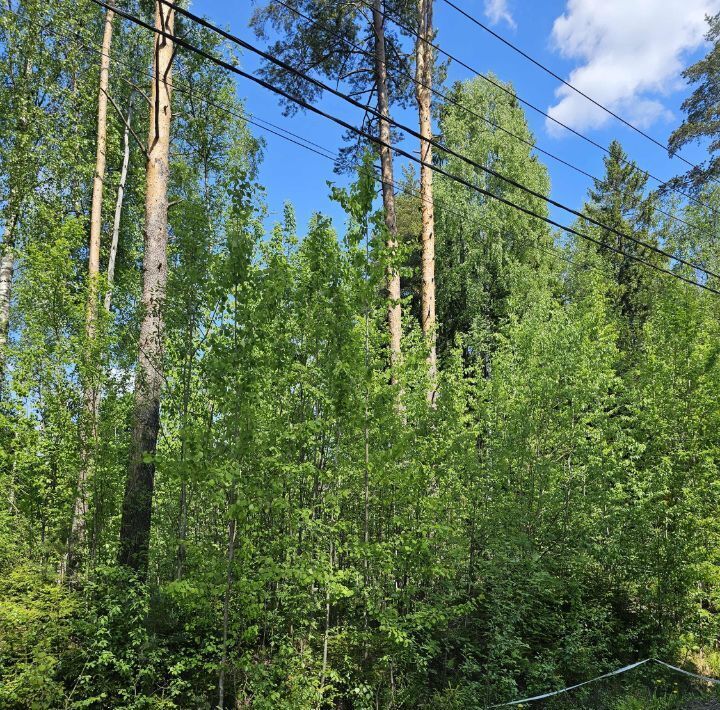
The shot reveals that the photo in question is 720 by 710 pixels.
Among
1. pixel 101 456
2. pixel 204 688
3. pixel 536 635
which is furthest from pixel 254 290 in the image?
pixel 536 635

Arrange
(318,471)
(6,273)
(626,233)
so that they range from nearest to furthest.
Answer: (318,471)
(6,273)
(626,233)

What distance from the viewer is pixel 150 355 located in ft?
17.9

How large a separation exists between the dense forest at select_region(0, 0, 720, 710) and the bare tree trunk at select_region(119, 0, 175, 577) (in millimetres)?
29

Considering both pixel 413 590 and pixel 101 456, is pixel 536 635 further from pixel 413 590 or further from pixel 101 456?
pixel 101 456

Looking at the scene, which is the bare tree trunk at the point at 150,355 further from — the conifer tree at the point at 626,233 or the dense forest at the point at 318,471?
the conifer tree at the point at 626,233

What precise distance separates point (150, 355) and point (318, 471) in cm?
204

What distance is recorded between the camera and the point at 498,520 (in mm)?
6715

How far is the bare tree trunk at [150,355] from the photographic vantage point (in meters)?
5.44

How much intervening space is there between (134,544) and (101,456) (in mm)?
1174

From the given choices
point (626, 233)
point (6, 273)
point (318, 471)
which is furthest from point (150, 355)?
point (626, 233)

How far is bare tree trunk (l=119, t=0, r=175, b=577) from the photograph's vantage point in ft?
17.9

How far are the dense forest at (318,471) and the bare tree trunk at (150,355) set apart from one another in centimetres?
3

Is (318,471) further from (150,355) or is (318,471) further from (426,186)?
(426,186)

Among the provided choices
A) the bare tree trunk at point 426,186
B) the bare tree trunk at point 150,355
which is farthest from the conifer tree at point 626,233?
the bare tree trunk at point 150,355
